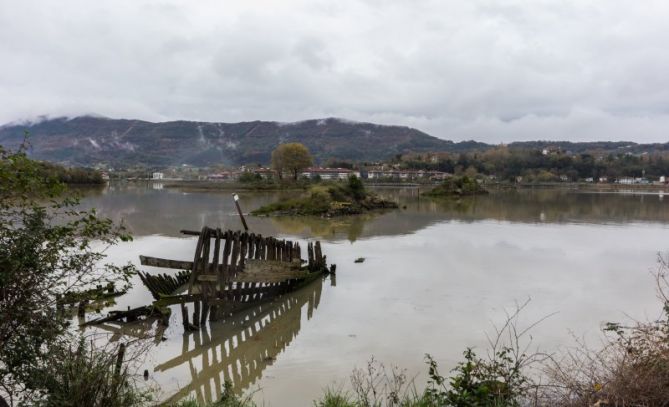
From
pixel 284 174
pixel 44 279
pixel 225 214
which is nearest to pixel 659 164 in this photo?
pixel 284 174

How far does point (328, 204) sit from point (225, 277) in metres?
34.1

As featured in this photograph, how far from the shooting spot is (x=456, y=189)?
266 ft

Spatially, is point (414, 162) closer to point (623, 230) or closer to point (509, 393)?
point (623, 230)

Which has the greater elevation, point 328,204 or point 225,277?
point 225,277

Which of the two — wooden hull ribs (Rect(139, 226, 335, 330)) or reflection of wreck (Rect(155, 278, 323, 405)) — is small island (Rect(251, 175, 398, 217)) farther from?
reflection of wreck (Rect(155, 278, 323, 405))

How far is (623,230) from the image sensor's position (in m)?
35.2

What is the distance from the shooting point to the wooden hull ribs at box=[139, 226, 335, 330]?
12070 mm

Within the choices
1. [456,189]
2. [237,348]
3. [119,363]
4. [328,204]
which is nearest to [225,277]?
[237,348]

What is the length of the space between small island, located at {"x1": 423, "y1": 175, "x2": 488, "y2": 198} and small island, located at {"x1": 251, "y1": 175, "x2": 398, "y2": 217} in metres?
28.3

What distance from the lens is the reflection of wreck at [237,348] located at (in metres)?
9.62

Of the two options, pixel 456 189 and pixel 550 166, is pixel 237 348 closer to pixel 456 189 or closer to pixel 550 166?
pixel 456 189

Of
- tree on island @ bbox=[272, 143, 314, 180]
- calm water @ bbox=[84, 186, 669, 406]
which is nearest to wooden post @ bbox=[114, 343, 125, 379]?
calm water @ bbox=[84, 186, 669, 406]

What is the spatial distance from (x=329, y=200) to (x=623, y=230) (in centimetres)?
2477

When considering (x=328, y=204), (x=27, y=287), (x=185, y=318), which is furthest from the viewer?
(x=328, y=204)
